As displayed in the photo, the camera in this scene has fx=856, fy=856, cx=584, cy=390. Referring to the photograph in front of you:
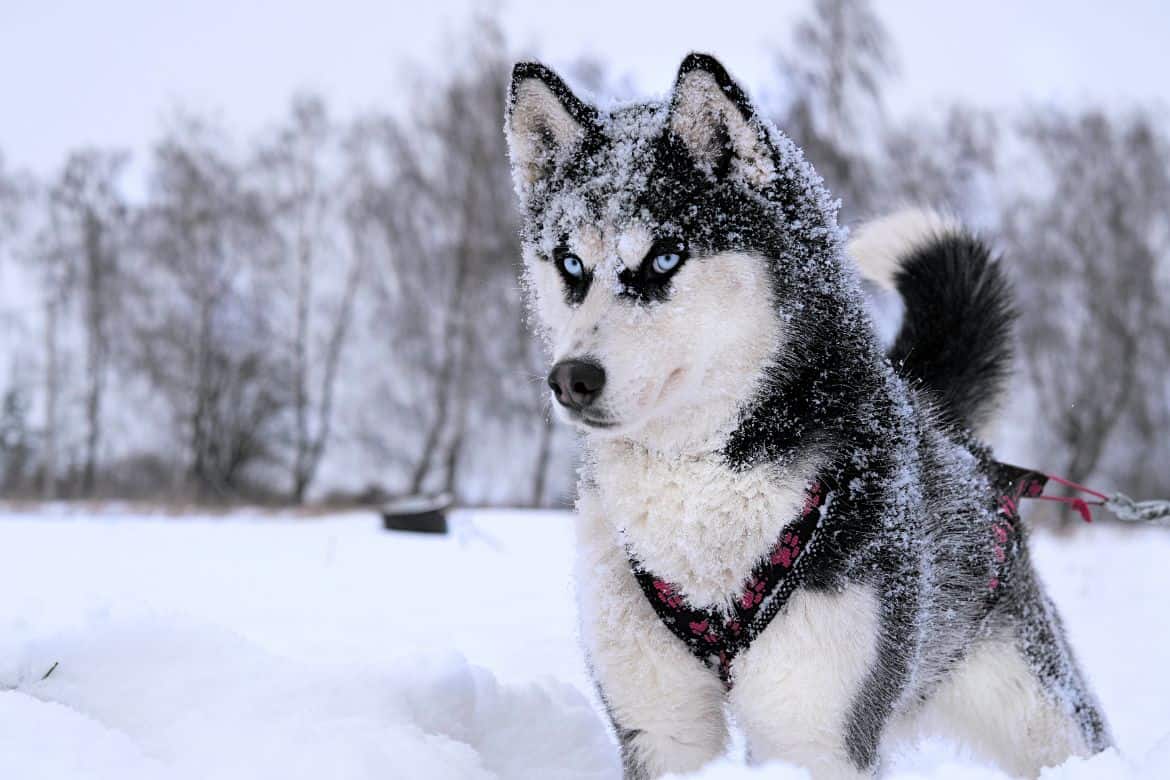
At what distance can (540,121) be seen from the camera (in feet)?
5.79

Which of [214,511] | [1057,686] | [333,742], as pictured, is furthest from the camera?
[214,511]

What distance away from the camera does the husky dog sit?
57.9 inches

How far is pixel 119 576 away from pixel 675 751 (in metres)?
3.39

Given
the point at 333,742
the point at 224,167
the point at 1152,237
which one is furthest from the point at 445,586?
the point at 1152,237

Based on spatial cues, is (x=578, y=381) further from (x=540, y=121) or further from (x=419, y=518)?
(x=419, y=518)

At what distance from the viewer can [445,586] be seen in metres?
4.37

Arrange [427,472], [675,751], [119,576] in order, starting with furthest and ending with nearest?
1. [427,472]
2. [119,576]
3. [675,751]

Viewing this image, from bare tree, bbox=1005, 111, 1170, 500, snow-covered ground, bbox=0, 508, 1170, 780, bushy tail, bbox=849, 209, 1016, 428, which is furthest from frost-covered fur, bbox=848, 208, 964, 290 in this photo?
bare tree, bbox=1005, 111, 1170, 500

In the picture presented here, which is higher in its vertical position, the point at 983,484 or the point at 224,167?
the point at 224,167

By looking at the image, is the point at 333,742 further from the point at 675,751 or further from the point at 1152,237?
the point at 1152,237

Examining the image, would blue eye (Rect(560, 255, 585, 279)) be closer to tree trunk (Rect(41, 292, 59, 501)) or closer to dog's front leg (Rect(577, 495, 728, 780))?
dog's front leg (Rect(577, 495, 728, 780))

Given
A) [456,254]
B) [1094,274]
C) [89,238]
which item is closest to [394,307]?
[456,254]

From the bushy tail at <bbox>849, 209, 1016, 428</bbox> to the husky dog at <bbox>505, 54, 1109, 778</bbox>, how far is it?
0.64m

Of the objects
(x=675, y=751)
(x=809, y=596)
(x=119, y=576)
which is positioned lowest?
(x=119, y=576)
